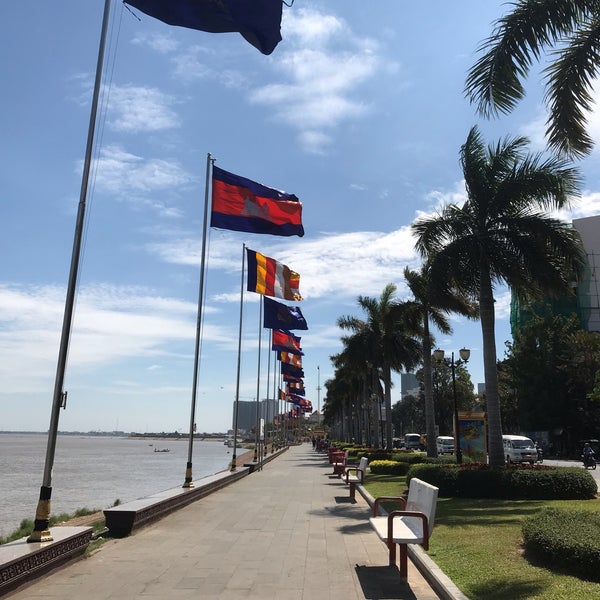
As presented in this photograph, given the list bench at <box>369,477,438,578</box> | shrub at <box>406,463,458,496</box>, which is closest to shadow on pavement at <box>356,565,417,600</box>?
bench at <box>369,477,438,578</box>

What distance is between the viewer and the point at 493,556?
25.2 ft

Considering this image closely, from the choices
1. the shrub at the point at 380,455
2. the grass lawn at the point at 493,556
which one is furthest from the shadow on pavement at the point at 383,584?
the shrub at the point at 380,455

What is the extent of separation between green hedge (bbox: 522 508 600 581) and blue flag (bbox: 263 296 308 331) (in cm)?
1972

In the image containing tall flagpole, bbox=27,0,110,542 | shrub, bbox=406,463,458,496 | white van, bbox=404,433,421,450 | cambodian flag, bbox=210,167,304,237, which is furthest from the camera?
white van, bbox=404,433,421,450

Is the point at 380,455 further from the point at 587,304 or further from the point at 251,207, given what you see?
the point at 587,304

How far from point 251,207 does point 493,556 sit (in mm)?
11645

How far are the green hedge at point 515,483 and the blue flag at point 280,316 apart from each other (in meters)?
13.5

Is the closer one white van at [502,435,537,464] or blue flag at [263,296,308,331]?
blue flag at [263,296,308,331]

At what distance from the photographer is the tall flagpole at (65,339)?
762cm

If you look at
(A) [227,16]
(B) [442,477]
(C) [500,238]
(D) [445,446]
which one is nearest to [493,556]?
(B) [442,477]

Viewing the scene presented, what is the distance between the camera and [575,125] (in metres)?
9.22

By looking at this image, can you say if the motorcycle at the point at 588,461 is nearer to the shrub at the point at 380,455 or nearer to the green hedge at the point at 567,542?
the shrub at the point at 380,455

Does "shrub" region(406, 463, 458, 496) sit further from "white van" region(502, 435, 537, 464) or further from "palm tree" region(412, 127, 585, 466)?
"white van" region(502, 435, 537, 464)

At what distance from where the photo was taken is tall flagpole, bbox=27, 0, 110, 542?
762cm
